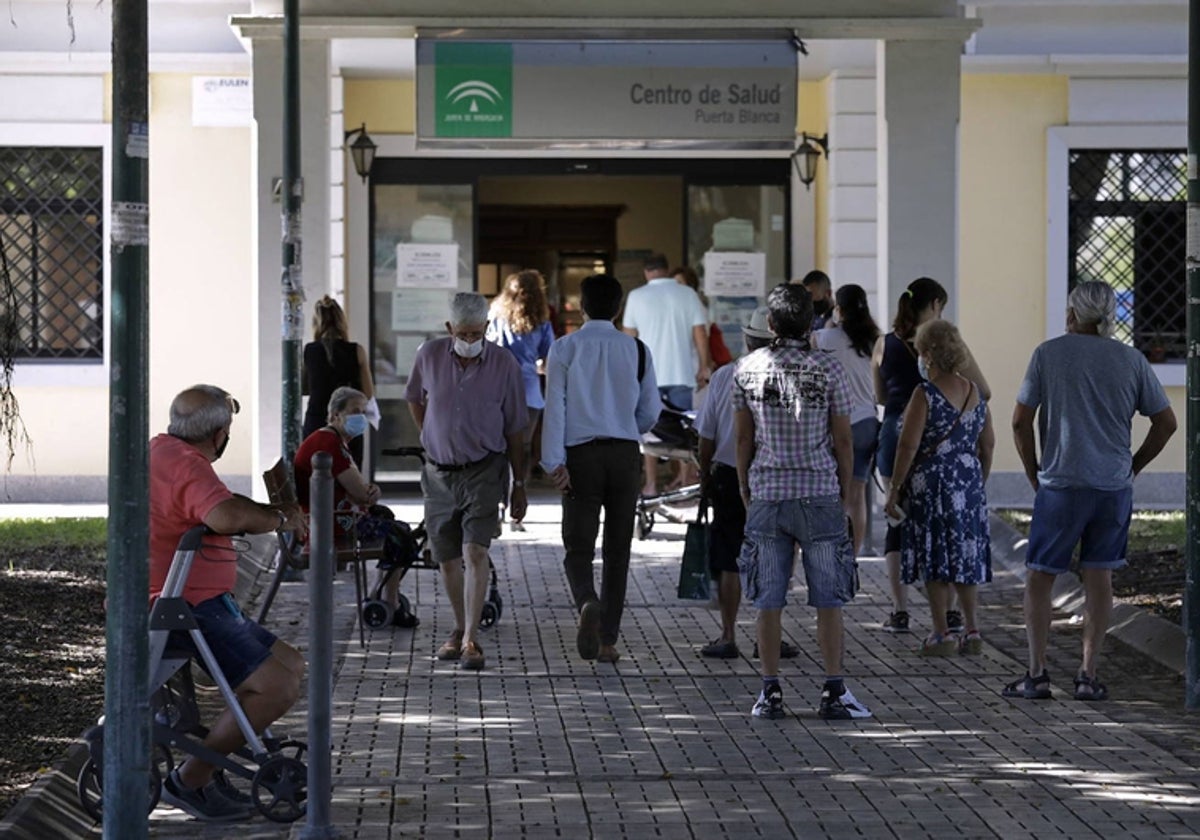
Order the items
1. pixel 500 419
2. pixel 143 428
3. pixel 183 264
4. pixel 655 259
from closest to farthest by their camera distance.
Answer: pixel 143 428 → pixel 500 419 → pixel 655 259 → pixel 183 264

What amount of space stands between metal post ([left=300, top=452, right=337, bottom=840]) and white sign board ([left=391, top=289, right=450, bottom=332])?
11711 millimetres

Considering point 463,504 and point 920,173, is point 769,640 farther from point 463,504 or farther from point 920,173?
point 920,173

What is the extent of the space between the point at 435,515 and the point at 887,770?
3.29 metres

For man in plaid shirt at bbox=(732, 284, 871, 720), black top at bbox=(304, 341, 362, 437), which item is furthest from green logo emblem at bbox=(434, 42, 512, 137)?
man in plaid shirt at bbox=(732, 284, 871, 720)

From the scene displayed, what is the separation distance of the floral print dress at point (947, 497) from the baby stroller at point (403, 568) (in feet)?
7.34

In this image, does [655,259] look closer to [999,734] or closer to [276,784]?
[999,734]

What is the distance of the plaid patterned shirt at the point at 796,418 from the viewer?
28.9ft

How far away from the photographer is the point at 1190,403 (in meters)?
9.01

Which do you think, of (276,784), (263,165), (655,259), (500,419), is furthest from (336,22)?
(276,784)

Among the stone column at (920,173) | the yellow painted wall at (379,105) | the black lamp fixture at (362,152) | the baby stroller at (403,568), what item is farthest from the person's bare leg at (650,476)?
the baby stroller at (403,568)

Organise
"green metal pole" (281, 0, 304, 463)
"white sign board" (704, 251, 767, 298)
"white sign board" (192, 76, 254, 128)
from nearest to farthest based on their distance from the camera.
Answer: "green metal pole" (281, 0, 304, 463) → "white sign board" (192, 76, 254, 128) → "white sign board" (704, 251, 767, 298)

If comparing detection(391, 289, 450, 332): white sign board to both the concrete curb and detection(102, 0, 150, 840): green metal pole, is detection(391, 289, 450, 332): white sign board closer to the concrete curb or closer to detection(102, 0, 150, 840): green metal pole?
the concrete curb

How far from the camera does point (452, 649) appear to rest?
34.0 feet

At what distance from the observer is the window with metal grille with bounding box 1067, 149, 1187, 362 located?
59.9 ft
